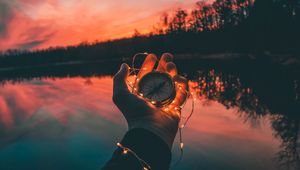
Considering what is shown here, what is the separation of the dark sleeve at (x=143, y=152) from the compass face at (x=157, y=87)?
1.18 m

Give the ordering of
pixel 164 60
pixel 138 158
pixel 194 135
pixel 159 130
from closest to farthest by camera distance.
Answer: pixel 138 158 → pixel 159 130 → pixel 164 60 → pixel 194 135

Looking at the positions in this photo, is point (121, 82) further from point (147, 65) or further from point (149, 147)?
point (149, 147)

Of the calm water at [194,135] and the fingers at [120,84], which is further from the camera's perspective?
the calm water at [194,135]

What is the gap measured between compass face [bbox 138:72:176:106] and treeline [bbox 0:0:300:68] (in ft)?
117

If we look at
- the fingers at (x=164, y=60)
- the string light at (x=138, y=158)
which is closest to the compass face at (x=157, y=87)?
the fingers at (x=164, y=60)

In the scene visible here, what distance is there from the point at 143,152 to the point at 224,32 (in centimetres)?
6148

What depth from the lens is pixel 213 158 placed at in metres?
6.46

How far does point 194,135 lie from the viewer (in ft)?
26.9

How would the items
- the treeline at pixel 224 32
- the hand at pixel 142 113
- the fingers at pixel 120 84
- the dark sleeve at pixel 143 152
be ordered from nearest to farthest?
the dark sleeve at pixel 143 152, the hand at pixel 142 113, the fingers at pixel 120 84, the treeline at pixel 224 32

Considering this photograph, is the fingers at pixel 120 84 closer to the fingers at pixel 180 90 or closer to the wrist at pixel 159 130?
the wrist at pixel 159 130

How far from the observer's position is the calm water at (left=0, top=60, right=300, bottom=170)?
6.55 meters

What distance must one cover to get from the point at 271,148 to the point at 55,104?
1220cm

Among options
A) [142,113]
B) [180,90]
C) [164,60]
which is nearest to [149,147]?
[142,113]

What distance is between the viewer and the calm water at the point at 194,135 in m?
6.55
